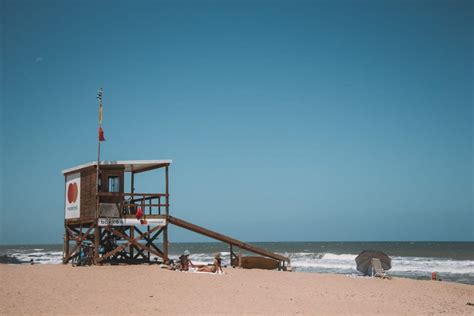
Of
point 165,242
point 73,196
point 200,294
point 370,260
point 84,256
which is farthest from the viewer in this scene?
point 370,260

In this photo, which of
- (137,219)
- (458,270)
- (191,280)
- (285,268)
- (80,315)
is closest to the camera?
(80,315)

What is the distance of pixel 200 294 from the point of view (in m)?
14.6

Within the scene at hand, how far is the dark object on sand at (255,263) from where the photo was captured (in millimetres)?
25888

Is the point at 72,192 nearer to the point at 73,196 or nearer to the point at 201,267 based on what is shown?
the point at 73,196

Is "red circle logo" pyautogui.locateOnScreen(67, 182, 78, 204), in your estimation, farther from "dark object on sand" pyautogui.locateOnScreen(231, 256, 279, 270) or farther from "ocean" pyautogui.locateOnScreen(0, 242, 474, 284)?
"ocean" pyautogui.locateOnScreen(0, 242, 474, 284)

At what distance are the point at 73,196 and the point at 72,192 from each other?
0.22 meters

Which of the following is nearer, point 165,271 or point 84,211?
point 165,271

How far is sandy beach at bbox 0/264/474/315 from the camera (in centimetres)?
1238

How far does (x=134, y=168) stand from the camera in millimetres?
23781

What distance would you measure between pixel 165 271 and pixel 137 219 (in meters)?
3.41

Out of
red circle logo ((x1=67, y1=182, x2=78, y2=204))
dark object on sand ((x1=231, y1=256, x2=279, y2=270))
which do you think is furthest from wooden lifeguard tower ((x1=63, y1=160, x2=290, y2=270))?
dark object on sand ((x1=231, y1=256, x2=279, y2=270))

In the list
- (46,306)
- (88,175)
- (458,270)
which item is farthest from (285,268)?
(458,270)

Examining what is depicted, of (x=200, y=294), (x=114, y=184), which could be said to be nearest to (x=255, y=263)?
(x=114, y=184)

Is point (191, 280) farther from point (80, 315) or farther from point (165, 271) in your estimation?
point (80, 315)
